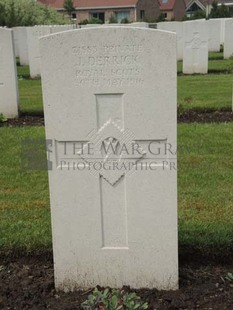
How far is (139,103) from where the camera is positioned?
280cm

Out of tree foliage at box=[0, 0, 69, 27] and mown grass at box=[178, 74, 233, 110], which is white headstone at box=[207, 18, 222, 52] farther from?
tree foliage at box=[0, 0, 69, 27]

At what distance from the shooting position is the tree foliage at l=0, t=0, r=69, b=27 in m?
24.8

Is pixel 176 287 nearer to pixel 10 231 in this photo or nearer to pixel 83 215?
pixel 83 215

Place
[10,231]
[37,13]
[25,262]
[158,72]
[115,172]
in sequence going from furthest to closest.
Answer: [37,13]
[10,231]
[25,262]
[115,172]
[158,72]

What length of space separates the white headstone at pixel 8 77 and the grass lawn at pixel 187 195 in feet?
5.12

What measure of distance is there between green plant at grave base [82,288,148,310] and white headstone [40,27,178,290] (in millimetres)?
302

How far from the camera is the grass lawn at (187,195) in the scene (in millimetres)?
3668

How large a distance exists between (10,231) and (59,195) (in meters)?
1.07

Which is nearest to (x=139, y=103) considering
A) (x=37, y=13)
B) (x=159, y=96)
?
(x=159, y=96)

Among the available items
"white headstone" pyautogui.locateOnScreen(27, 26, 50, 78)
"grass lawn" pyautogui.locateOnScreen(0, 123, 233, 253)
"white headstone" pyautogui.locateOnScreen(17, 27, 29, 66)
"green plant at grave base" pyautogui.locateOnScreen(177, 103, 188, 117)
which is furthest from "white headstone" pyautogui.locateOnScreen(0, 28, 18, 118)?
"white headstone" pyautogui.locateOnScreen(17, 27, 29, 66)

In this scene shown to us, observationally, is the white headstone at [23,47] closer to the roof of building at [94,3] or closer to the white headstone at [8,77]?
the white headstone at [8,77]

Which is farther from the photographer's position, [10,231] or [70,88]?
[10,231]

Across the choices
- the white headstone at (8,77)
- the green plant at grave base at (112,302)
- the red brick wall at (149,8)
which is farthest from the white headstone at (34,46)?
the red brick wall at (149,8)

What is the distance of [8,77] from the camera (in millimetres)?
8164
